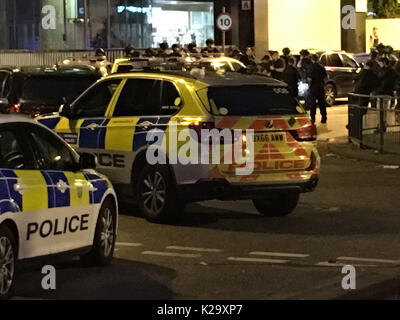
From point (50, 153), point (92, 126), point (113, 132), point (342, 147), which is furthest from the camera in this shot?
point (342, 147)

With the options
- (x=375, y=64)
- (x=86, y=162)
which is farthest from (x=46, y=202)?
(x=375, y=64)

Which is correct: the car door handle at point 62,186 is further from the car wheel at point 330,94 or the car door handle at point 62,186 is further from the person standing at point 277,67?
the car wheel at point 330,94

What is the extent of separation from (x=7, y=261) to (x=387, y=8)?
1832 inches

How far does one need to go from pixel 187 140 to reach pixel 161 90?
103cm

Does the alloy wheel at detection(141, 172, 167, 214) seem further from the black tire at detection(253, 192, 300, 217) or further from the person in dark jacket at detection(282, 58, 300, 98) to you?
the person in dark jacket at detection(282, 58, 300, 98)

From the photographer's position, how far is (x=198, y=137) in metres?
11.9

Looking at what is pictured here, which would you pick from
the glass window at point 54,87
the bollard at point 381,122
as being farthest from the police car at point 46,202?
the bollard at point 381,122

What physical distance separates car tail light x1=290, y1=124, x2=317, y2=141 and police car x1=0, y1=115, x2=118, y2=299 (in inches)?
116

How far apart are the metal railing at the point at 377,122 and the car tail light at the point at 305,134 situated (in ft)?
23.4

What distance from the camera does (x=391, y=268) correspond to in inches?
379

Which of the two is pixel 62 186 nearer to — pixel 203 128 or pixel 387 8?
pixel 203 128

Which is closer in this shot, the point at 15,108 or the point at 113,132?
the point at 113,132

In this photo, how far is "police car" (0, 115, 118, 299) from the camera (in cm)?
809

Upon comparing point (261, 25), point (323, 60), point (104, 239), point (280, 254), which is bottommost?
point (280, 254)
